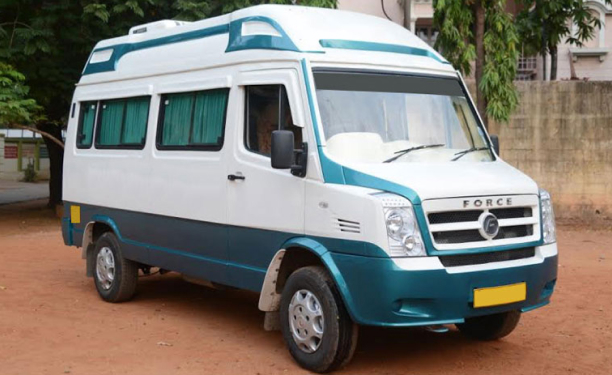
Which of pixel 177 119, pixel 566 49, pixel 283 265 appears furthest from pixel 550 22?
pixel 283 265

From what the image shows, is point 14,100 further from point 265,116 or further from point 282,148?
point 282,148

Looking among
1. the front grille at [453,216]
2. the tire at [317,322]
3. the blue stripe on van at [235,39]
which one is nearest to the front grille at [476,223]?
the front grille at [453,216]

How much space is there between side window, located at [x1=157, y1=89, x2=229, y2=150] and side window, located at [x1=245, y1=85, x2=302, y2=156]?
15.1 inches

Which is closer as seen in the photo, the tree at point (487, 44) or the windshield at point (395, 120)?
the windshield at point (395, 120)

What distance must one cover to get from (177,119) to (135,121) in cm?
95

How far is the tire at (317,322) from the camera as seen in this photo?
629 cm

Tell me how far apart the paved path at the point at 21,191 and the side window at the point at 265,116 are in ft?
60.7

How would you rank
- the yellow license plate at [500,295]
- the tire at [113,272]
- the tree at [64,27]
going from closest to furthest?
1. the yellow license plate at [500,295]
2. the tire at [113,272]
3. the tree at [64,27]

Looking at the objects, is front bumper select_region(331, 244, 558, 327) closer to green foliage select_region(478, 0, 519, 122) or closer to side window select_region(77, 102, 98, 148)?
side window select_region(77, 102, 98, 148)

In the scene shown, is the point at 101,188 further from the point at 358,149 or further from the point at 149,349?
the point at 358,149

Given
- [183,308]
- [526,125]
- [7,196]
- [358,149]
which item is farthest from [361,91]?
[7,196]

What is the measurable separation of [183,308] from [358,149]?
3.52m

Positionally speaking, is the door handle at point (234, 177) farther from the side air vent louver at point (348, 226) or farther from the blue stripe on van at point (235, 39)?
the side air vent louver at point (348, 226)

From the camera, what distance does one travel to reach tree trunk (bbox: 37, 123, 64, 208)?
19734 millimetres
